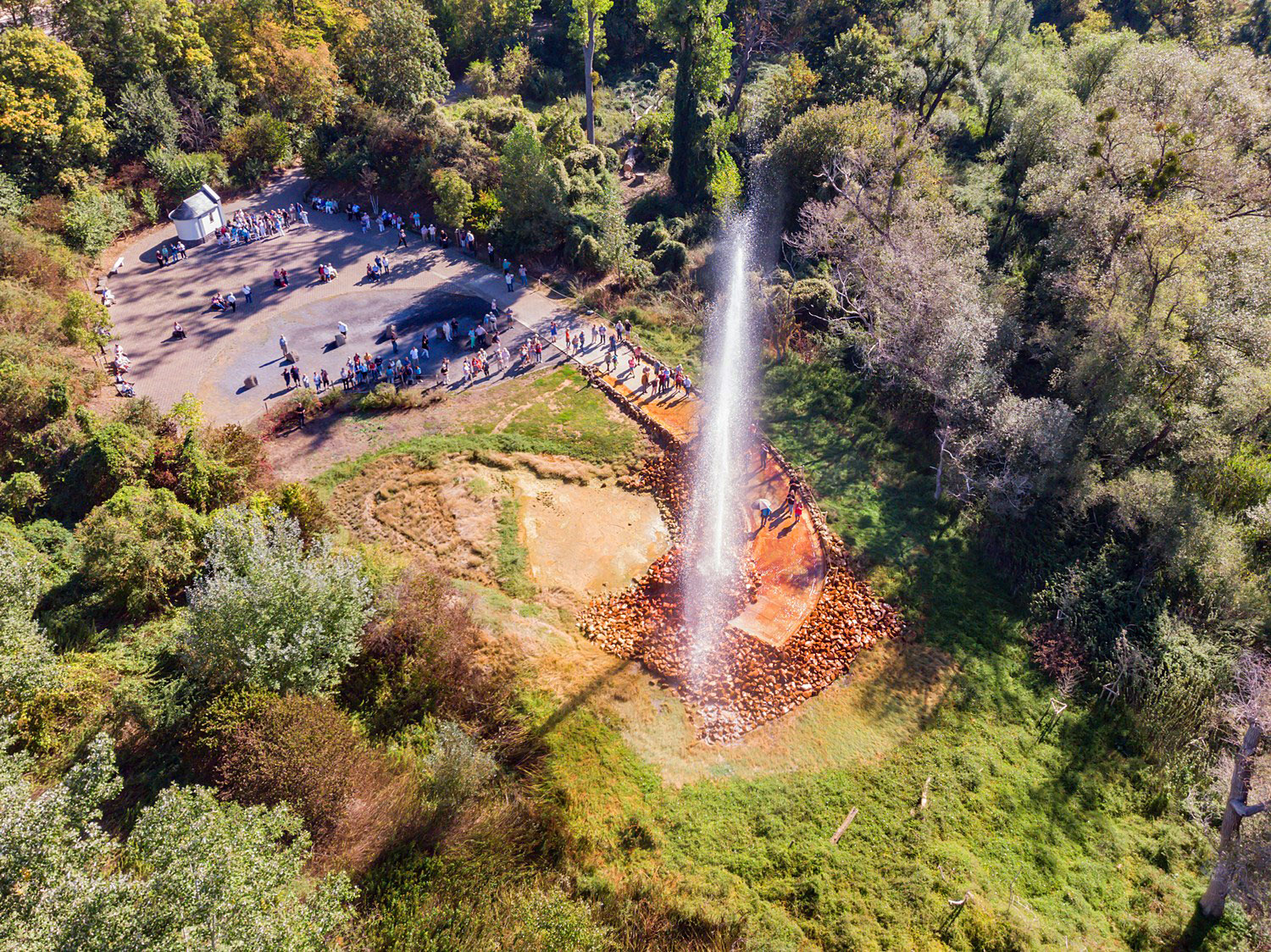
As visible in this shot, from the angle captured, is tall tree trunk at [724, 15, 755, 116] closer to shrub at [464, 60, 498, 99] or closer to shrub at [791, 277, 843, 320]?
shrub at [791, 277, 843, 320]

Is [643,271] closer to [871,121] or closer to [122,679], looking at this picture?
[871,121]

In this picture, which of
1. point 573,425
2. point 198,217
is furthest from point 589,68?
point 573,425

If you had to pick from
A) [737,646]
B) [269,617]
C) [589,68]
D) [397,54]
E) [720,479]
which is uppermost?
[397,54]

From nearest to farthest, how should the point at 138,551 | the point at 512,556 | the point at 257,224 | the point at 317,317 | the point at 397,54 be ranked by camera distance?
the point at 138,551 → the point at 512,556 → the point at 317,317 → the point at 257,224 → the point at 397,54

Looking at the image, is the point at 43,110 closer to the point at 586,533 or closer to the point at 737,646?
the point at 586,533

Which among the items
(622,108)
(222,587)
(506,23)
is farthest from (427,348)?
(506,23)

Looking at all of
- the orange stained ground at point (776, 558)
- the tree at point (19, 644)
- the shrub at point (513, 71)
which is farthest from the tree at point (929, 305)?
the shrub at point (513, 71)

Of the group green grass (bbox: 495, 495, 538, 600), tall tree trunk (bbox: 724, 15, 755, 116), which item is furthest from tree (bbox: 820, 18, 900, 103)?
green grass (bbox: 495, 495, 538, 600)
